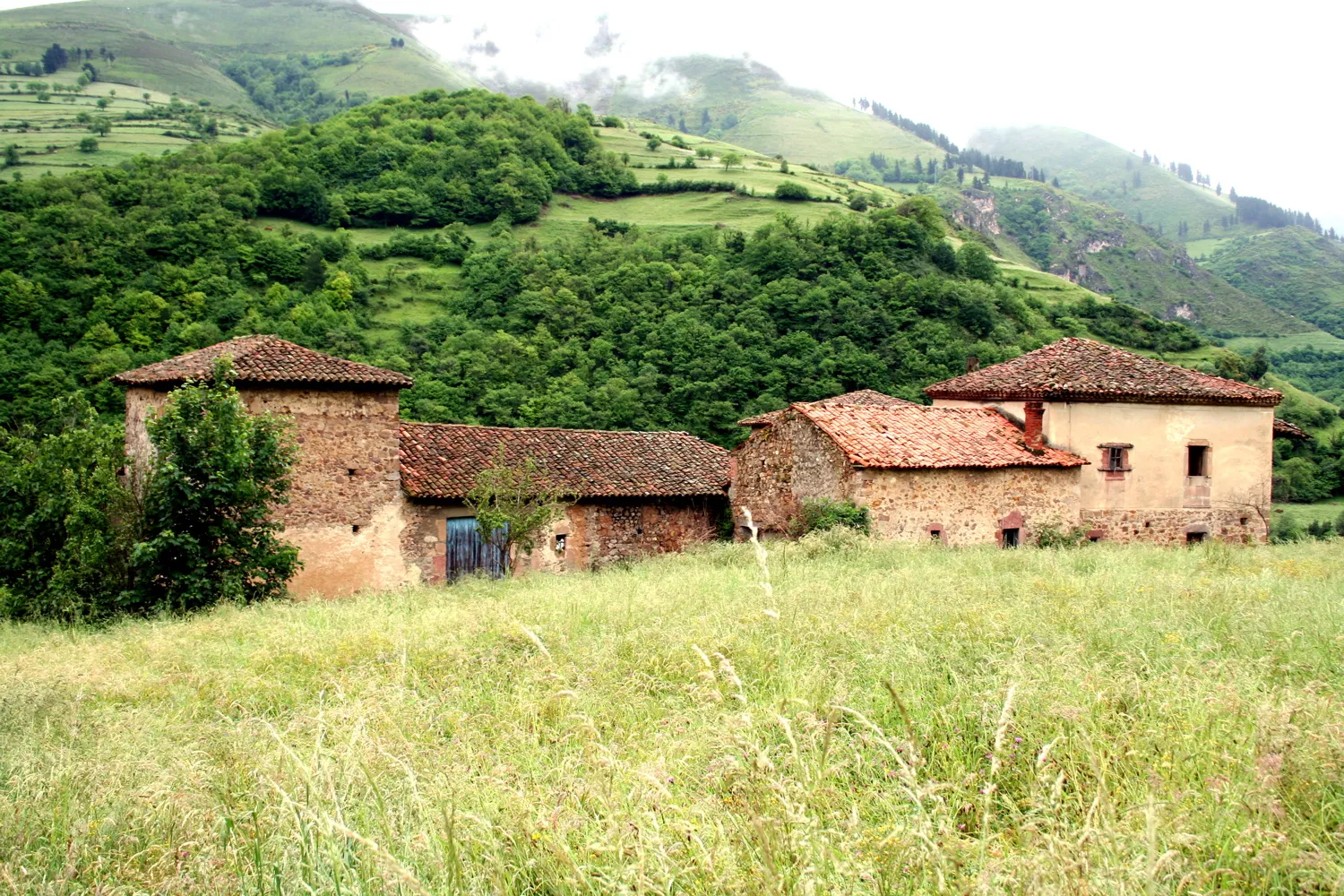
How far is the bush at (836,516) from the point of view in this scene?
16625 mm

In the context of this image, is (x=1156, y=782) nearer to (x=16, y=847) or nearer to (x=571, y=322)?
(x=16, y=847)

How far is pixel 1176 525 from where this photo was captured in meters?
19.9

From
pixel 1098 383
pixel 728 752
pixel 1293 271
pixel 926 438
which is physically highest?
pixel 1293 271

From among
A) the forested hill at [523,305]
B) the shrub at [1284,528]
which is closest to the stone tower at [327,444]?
the shrub at [1284,528]

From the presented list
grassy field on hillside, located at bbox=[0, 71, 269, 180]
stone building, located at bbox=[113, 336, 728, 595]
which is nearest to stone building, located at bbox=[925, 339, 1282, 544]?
stone building, located at bbox=[113, 336, 728, 595]

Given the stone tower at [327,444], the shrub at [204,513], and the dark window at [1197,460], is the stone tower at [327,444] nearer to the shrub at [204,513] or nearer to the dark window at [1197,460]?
the shrub at [204,513]

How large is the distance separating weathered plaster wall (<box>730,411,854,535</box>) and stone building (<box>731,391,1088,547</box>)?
2cm

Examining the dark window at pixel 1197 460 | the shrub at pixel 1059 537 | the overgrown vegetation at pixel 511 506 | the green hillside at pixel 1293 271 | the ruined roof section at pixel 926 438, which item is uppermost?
the green hillside at pixel 1293 271

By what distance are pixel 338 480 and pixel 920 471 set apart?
11.2 m

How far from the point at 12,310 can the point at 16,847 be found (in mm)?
47473

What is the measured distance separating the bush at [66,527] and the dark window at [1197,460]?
2065 centimetres

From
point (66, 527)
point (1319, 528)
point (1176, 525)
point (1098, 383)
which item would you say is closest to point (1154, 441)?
point (1098, 383)

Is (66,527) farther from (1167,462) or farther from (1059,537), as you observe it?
(1167,462)

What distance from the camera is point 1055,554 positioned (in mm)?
11953
